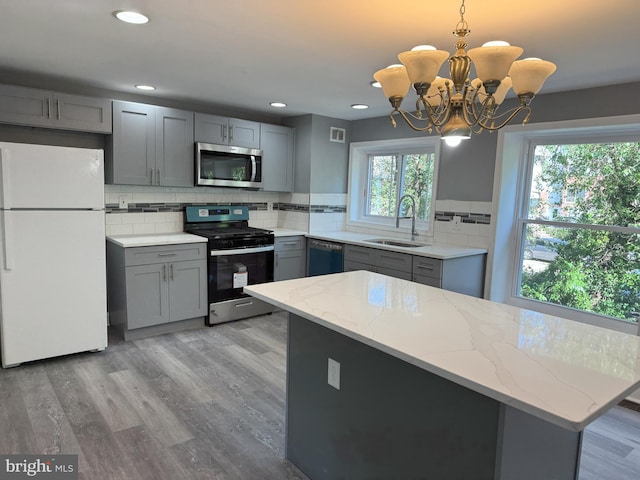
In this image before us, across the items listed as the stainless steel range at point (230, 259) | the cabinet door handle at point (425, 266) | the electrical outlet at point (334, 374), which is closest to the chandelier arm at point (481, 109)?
the electrical outlet at point (334, 374)

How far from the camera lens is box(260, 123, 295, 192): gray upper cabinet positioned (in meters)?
4.66

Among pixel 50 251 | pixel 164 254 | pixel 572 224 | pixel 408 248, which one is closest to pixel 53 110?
pixel 50 251

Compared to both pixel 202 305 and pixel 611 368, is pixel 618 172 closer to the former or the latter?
Result: pixel 611 368

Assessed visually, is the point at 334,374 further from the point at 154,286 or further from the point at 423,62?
the point at 154,286

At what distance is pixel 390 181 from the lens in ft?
16.0

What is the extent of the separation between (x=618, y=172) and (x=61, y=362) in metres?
4.43

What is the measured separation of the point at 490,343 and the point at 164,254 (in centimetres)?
299

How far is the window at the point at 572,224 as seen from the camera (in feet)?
10.5

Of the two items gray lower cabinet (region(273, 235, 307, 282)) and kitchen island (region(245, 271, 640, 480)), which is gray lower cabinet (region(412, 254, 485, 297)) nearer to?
kitchen island (region(245, 271, 640, 480))

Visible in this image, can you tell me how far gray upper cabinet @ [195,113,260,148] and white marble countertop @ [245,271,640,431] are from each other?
2.46 m

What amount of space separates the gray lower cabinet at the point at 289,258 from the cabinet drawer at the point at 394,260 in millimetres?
1093

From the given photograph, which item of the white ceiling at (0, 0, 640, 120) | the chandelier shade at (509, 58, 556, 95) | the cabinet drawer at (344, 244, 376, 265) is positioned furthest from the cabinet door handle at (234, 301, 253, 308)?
the chandelier shade at (509, 58, 556, 95)

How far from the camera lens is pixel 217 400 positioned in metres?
2.78

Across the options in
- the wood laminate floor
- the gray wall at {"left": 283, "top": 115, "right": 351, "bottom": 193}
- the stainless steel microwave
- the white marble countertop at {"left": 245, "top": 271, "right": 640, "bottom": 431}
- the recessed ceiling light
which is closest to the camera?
the white marble countertop at {"left": 245, "top": 271, "right": 640, "bottom": 431}
